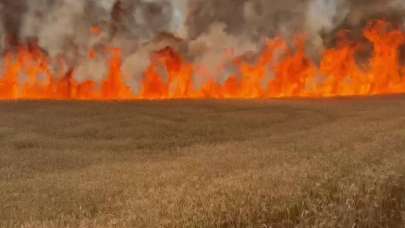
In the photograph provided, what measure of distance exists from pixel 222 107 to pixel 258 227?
27.0 meters

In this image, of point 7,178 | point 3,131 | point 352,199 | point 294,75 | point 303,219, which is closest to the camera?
point 303,219

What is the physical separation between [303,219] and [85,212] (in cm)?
405

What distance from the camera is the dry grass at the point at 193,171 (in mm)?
7230

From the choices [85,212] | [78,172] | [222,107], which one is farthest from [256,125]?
[85,212]

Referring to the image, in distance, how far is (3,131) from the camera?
24312 mm

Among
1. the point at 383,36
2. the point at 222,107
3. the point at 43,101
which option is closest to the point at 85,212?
the point at 222,107

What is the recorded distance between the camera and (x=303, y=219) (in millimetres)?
6461

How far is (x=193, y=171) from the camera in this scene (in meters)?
12.9

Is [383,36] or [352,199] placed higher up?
[383,36]

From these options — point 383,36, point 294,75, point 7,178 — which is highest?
point 383,36

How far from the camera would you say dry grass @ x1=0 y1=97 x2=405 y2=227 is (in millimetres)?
7230

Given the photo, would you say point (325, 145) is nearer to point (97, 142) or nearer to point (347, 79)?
point (97, 142)

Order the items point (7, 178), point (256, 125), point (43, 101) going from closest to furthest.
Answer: point (7, 178), point (256, 125), point (43, 101)

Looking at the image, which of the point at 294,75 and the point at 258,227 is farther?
the point at 294,75
